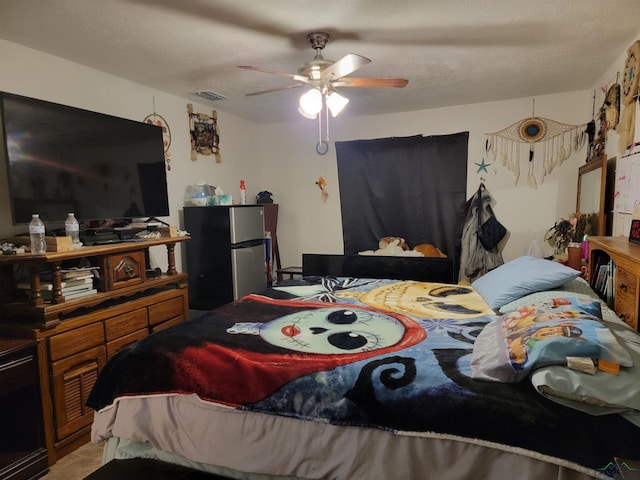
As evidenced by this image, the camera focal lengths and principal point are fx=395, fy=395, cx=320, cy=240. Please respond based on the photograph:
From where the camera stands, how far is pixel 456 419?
1.21 meters

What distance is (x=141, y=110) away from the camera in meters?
3.27

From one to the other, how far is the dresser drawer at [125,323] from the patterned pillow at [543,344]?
6.94ft

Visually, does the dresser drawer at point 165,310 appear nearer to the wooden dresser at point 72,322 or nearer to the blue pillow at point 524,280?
the wooden dresser at point 72,322

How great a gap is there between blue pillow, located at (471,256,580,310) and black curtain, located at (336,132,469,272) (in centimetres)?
194

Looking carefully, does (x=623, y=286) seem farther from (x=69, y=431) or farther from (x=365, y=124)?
(x=365, y=124)

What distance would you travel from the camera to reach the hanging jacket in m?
4.08

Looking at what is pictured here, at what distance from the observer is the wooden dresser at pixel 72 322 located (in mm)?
2098

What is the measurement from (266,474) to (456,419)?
711mm

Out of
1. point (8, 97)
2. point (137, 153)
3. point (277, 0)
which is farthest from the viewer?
point (137, 153)

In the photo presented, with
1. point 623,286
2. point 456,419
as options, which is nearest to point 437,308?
point 623,286

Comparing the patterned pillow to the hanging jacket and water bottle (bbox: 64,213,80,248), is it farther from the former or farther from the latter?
the hanging jacket

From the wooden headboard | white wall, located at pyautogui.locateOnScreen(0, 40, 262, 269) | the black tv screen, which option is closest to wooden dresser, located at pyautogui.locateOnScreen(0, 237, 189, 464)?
the black tv screen

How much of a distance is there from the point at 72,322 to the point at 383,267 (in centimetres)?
242

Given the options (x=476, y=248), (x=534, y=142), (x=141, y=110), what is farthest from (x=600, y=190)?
(x=141, y=110)
